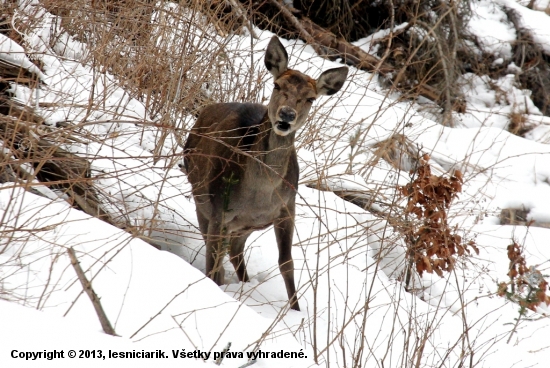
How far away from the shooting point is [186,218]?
5.45m

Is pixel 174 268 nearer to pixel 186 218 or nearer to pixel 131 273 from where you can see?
pixel 131 273

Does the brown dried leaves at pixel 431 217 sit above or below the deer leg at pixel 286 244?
above

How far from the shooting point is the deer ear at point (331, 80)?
15.8 ft

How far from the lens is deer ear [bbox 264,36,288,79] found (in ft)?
15.6

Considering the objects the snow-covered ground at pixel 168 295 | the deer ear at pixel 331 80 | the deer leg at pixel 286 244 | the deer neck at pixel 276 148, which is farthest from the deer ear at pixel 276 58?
the snow-covered ground at pixel 168 295

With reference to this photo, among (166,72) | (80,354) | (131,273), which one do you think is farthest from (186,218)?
(80,354)

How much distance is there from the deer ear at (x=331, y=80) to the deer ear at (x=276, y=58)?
0.27 m

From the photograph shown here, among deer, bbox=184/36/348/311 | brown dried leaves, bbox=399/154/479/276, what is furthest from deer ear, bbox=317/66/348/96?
brown dried leaves, bbox=399/154/479/276

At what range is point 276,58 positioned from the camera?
4859mm

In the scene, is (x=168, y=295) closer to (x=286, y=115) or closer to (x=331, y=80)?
(x=286, y=115)

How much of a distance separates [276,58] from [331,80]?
1.32 ft

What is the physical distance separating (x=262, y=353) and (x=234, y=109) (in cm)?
253

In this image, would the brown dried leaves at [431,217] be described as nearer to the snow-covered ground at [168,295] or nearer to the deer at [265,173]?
the snow-covered ground at [168,295]

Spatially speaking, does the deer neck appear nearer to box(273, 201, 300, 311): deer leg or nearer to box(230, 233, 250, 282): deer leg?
box(273, 201, 300, 311): deer leg
